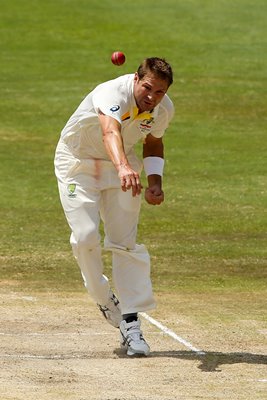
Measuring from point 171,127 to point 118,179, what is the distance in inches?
527

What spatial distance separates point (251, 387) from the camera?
8.04m

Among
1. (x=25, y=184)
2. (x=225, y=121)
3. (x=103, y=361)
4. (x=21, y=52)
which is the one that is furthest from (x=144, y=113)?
(x=21, y=52)

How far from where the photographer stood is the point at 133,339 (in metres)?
9.12

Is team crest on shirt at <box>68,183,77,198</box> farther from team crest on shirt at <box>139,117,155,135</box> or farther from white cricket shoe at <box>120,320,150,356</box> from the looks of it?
white cricket shoe at <box>120,320,150,356</box>

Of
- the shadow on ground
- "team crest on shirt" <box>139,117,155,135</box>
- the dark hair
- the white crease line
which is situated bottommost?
the shadow on ground

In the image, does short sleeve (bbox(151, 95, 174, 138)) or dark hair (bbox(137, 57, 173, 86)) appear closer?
dark hair (bbox(137, 57, 173, 86))

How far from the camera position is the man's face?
28.7 feet

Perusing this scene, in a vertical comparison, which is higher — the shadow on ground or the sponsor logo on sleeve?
the sponsor logo on sleeve

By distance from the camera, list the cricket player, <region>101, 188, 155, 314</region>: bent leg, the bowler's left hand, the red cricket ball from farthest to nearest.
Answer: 1. the red cricket ball
2. <region>101, 188, 155, 314</region>: bent leg
3. the bowler's left hand
4. the cricket player

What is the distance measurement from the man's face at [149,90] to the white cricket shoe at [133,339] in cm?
159

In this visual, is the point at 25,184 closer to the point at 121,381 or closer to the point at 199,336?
the point at 199,336

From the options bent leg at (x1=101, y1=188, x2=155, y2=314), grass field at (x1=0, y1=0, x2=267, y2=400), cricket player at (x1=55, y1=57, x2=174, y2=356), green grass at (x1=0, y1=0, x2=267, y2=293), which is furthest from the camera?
green grass at (x1=0, y1=0, x2=267, y2=293)

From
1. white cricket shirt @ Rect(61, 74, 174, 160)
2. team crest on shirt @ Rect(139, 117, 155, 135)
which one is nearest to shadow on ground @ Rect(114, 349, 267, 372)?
white cricket shirt @ Rect(61, 74, 174, 160)

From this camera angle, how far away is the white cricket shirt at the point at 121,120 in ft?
29.1
